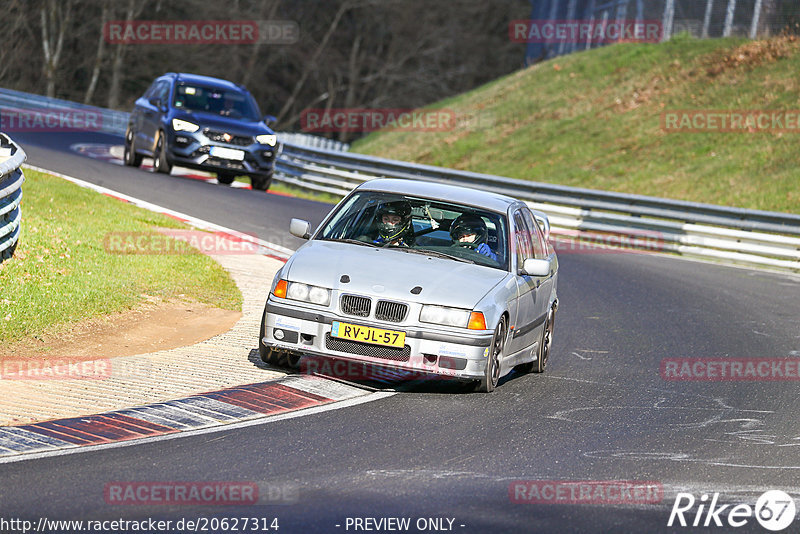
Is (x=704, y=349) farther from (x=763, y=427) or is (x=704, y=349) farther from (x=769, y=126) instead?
(x=769, y=126)

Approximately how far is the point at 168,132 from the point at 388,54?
135 feet

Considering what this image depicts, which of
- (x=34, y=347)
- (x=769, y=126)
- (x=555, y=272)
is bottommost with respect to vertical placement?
(x=34, y=347)

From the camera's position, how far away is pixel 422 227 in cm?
1014

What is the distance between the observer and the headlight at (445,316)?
8.84 m

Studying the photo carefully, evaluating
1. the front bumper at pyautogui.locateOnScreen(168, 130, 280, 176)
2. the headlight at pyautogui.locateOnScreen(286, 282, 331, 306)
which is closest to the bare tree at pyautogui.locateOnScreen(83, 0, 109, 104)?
the front bumper at pyautogui.locateOnScreen(168, 130, 280, 176)

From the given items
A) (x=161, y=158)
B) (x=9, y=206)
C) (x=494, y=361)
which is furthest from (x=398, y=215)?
(x=161, y=158)

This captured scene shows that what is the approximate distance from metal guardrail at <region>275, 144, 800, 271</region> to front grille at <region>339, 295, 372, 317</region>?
13.7 metres

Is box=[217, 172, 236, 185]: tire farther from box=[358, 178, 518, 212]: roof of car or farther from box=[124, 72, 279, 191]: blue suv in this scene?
box=[358, 178, 518, 212]: roof of car

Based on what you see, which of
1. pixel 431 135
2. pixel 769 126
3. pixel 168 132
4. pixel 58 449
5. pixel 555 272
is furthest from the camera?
pixel 431 135

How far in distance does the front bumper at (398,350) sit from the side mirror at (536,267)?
981 millimetres

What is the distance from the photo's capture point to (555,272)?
11.4 meters

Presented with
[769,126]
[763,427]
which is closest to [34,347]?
[763,427]

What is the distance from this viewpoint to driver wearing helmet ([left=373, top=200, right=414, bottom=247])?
32.6 feet

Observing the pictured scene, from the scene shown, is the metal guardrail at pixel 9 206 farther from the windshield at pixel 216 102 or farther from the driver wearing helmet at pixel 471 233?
the windshield at pixel 216 102
